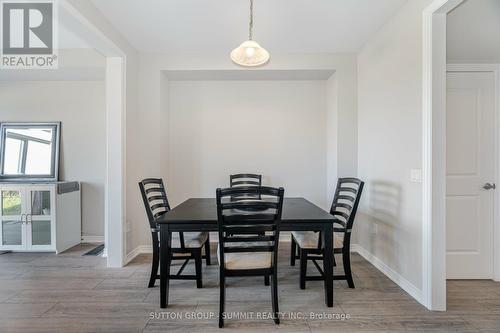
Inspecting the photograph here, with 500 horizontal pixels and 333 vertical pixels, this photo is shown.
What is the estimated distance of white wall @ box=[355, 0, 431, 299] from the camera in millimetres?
2275

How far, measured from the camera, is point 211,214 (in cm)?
221

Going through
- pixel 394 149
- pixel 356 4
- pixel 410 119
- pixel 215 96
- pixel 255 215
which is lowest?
pixel 255 215

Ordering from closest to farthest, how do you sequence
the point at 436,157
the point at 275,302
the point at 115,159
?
the point at 275,302 → the point at 436,157 → the point at 115,159

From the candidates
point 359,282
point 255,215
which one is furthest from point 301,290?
point 255,215

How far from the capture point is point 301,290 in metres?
2.40

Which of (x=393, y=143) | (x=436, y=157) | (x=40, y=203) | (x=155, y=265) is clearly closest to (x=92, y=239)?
(x=40, y=203)

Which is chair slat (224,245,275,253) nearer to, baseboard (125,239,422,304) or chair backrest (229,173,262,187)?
baseboard (125,239,422,304)

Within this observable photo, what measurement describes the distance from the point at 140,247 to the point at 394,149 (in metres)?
3.31

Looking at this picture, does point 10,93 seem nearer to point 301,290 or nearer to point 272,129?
point 272,129

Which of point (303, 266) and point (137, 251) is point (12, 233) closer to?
point (137, 251)

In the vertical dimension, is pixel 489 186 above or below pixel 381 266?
above

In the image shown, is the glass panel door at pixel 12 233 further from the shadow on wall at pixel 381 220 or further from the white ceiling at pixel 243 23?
the shadow on wall at pixel 381 220

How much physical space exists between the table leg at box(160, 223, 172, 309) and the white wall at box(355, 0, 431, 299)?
2139mm

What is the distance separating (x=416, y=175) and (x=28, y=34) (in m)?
4.08
